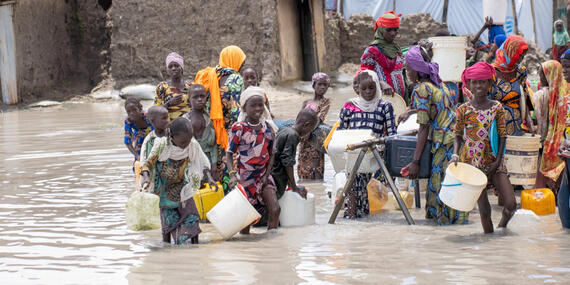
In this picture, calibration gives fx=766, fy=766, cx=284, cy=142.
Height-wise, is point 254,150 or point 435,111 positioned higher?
point 435,111

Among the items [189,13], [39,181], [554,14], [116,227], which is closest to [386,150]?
[116,227]

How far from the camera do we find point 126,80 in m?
18.4

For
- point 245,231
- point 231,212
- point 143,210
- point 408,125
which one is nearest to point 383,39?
point 408,125

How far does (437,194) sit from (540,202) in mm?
980

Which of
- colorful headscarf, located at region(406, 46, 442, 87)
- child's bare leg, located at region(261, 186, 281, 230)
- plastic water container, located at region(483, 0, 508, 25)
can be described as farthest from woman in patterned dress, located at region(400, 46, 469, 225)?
plastic water container, located at region(483, 0, 508, 25)

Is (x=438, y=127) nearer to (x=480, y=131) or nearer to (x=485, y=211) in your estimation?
(x=480, y=131)

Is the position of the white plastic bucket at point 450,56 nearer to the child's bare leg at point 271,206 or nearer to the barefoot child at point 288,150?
the barefoot child at point 288,150

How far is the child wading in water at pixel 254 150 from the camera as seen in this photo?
586 cm

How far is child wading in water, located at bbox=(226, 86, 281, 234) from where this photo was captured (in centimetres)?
586

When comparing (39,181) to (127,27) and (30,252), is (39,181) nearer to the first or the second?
(30,252)

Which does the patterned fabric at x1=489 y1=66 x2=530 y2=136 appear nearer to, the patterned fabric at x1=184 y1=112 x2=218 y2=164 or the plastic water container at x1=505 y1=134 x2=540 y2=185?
the plastic water container at x1=505 y1=134 x2=540 y2=185

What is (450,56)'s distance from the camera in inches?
321

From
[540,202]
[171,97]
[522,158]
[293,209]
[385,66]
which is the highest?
[385,66]

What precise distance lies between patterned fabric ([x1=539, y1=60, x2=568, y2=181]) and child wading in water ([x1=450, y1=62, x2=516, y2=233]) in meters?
0.84
